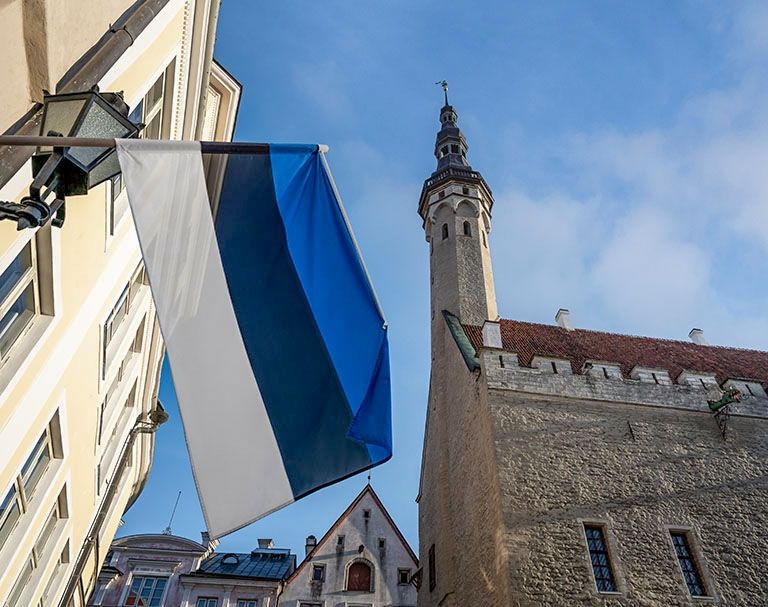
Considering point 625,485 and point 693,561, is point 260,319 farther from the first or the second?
point 693,561

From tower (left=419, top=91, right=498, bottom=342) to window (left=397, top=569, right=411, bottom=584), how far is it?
8.49m

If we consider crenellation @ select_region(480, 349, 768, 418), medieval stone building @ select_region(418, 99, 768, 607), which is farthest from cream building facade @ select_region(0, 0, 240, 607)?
crenellation @ select_region(480, 349, 768, 418)

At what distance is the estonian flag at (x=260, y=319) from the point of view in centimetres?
370

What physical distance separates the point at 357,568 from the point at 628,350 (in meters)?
12.0

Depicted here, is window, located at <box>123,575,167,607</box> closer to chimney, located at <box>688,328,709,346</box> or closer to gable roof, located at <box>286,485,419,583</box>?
gable roof, located at <box>286,485,419,583</box>

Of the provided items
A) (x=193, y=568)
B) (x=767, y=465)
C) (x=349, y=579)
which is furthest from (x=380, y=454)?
(x=193, y=568)

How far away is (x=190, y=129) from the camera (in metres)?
9.38

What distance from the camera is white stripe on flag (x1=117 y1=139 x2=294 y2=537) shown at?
3586 mm

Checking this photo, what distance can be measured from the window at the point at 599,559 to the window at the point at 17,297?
34.6ft

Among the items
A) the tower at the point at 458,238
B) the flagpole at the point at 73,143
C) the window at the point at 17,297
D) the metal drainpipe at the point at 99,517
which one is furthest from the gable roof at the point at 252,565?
the flagpole at the point at 73,143

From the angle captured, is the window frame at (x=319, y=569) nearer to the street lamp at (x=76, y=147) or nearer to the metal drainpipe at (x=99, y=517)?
the metal drainpipe at (x=99, y=517)

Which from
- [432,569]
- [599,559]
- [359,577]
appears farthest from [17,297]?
[359,577]

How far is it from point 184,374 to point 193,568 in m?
20.0

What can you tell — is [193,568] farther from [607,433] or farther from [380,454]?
[380,454]
